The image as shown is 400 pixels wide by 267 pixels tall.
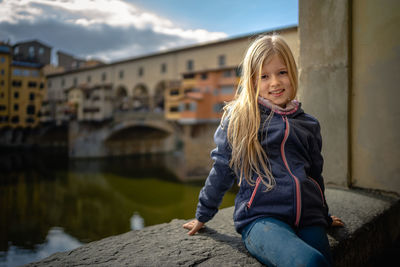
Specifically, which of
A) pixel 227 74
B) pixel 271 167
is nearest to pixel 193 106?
pixel 227 74

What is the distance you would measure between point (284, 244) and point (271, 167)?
238 millimetres

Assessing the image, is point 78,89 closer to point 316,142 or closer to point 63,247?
point 63,247

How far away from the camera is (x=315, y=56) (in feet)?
5.44

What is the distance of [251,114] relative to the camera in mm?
924

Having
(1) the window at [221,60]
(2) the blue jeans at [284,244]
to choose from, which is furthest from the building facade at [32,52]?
(2) the blue jeans at [284,244]

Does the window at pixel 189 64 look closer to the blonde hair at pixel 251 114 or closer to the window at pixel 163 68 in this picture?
the window at pixel 163 68

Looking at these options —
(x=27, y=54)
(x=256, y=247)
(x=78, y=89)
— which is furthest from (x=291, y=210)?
(x=78, y=89)

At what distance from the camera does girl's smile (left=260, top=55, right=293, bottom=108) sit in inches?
38.3

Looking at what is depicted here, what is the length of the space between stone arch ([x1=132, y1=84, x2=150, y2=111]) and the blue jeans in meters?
18.8

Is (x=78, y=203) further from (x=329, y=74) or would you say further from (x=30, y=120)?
(x=30, y=120)

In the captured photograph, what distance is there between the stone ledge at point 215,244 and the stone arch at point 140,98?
18.4m

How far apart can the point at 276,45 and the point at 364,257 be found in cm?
93

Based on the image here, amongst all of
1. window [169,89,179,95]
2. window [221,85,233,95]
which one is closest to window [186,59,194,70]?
window [169,89,179,95]

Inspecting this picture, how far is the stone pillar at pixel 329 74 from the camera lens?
157cm
